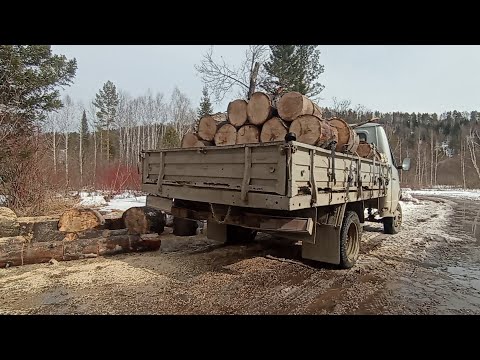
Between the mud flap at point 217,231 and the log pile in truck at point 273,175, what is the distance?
0.02m

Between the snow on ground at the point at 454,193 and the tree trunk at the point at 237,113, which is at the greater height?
the tree trunk at the point at 237,113

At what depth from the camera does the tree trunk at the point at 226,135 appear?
16.1 feet

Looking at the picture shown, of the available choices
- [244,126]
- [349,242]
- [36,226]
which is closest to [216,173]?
[244,126]

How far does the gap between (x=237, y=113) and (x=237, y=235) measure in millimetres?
2794

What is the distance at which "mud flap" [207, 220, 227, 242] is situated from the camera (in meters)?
6.23

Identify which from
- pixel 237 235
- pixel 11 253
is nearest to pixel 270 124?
pixel 237 235

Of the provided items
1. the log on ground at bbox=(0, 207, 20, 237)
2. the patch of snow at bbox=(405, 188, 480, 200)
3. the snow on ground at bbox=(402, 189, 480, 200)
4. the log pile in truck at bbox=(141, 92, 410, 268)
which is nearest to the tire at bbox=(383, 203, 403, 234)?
the log pile in truck at bbox=(141, 92, 410, 268)

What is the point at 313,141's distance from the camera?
441 cm

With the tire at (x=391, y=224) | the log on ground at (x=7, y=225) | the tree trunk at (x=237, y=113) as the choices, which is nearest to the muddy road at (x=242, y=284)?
the log on ground at (x=7, y=225)

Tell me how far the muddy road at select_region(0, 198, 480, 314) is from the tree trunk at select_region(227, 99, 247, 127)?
2.35 meters

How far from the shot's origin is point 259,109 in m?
4.72

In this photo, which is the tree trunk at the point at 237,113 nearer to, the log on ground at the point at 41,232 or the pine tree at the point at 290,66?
the log on ground at the point at 41,232

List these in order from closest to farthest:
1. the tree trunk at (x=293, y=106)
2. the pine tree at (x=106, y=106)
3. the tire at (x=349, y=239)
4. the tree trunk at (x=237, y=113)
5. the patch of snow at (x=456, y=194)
→ the tree trunk at (x=293, y=106)
the tree trunk at (x=237, y=113)
the tire at (x=349, y=239)
the patch of snow at (x=456, y=194)
the pine tree at (x=106, y=106)

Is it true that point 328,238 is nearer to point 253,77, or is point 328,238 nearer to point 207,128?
point 207,128
